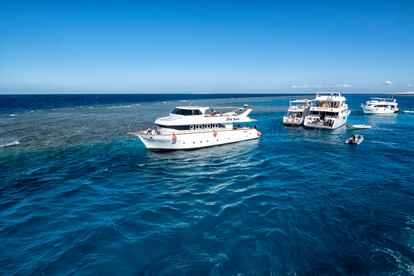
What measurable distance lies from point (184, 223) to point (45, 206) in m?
10.8

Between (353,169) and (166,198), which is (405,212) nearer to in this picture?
(353,169)

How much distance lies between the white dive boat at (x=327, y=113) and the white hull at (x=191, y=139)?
2297 centimetres

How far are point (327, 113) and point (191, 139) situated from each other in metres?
39.0

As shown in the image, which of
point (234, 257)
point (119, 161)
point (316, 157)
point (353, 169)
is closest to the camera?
point (234, 257)

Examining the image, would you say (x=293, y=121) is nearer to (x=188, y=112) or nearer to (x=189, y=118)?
(x=188, y=112)

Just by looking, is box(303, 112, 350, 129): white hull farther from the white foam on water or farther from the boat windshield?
the white foam on water

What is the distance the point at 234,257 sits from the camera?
1294cm

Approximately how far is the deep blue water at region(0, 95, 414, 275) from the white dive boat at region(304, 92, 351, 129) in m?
21.3

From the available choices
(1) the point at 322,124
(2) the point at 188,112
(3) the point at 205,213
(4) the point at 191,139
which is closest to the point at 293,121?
(1) the point at 322,124

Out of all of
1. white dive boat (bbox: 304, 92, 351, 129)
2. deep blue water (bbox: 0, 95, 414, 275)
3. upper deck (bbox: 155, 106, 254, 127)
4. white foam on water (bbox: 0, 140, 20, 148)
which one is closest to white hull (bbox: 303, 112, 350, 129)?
white dive boat (bbox: 304, 92, 351, 129)

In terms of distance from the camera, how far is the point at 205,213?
58.1ft

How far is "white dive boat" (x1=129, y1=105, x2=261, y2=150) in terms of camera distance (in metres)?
33.5

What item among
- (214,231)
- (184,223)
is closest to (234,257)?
(214,231)

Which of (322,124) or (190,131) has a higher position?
(190,131)
